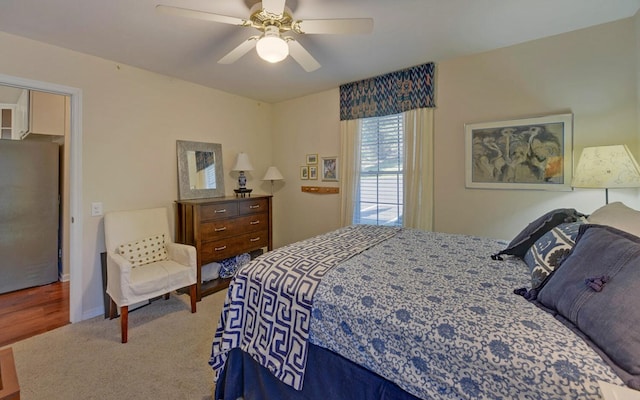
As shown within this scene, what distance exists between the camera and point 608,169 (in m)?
1.91

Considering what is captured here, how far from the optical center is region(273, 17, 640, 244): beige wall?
7.22ft

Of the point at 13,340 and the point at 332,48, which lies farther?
the point at 332,48

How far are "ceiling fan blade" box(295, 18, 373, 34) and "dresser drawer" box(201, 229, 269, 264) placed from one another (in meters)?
2.33

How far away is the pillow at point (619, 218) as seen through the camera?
1231 mm

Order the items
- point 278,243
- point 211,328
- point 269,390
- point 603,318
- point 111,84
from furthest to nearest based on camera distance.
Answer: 1. point 278,243
2. point 111,84
3. point 211,328
4. point 269,390
5. point 603,318

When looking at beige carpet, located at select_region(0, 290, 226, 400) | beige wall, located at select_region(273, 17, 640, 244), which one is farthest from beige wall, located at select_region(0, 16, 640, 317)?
beige carpet, located at select_region(0, 290, 226, 400)

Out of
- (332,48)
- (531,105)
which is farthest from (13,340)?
Result: (531,105)

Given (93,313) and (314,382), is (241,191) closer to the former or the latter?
(93,313)

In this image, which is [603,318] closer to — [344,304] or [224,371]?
[344,304]

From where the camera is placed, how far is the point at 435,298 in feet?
4.00

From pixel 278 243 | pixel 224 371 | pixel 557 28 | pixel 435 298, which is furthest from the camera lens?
pixel 278 243

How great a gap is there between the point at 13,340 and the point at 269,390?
239 centimetres

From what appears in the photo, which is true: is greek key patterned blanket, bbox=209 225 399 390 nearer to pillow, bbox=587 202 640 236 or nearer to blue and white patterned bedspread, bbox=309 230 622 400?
blue and white patterned bedspread, bbox=309 230 622 400

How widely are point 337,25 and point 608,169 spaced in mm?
Result: 2061
